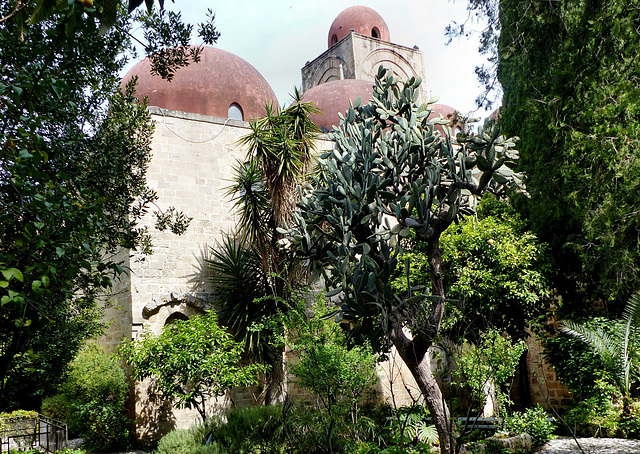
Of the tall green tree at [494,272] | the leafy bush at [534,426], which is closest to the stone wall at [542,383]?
the tall green tree at [494,272]

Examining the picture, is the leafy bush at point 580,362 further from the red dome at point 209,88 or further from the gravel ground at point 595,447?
the red dome at point 209,88

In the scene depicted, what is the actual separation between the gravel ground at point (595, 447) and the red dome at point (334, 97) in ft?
33.7

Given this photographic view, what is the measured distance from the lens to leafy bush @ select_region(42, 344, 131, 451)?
10617 mm

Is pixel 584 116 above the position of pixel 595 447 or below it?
above

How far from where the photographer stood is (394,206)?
23.0 ft

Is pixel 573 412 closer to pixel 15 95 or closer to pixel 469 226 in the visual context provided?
pixel 469 226

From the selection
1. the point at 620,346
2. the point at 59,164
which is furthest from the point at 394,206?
the point at 620,346

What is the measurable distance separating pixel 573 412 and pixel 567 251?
339 cm

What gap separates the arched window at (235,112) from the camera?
14.9m

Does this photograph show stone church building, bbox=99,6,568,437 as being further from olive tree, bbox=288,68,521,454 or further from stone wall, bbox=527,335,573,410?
olive tree, bbox=288,68,521,454

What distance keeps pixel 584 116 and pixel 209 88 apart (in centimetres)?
946

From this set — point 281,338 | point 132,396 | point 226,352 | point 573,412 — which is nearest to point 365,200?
point 281,338

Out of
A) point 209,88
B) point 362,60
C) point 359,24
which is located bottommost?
point 209,88

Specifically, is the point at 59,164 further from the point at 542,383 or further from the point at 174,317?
the point at 542,383
